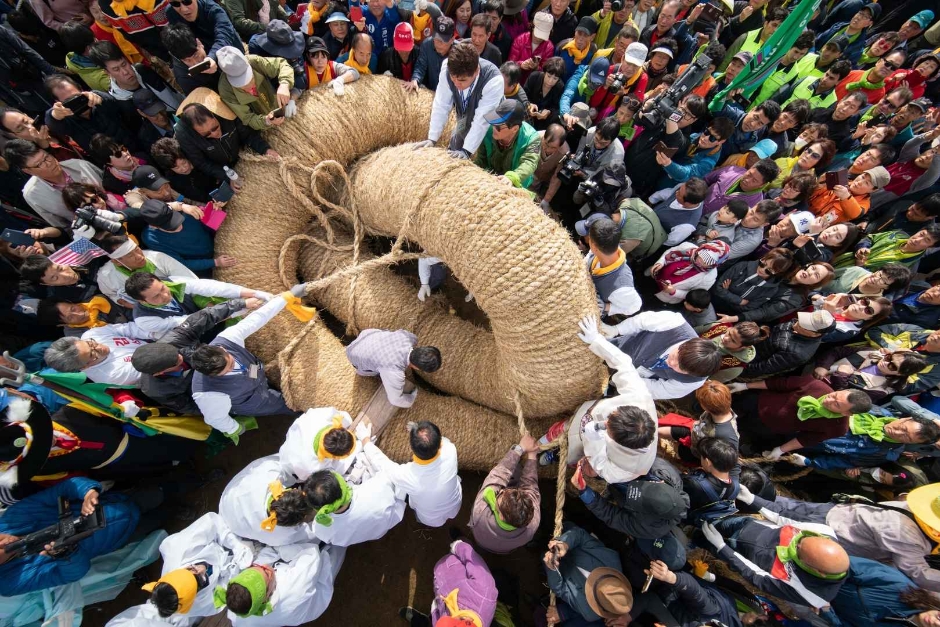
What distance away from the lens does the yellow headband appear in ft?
8.05

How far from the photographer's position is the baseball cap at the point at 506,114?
125 inches

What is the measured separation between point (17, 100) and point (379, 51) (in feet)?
12.5

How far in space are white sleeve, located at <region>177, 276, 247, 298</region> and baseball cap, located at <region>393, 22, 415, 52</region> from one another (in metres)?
3.20

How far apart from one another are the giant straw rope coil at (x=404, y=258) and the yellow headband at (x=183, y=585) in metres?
1.31

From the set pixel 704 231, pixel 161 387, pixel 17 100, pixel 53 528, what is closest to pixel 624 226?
pixel 704 231

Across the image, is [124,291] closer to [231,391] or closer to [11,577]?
[231,391]

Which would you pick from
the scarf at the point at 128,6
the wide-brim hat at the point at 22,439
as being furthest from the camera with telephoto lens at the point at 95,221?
the scarf at the point at 128,6

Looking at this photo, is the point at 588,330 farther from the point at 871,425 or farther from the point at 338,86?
the point at 338,86

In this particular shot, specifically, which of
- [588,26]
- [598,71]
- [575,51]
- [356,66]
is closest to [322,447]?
[356,66]

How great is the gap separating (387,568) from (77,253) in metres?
3.82

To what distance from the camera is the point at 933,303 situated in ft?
13.1

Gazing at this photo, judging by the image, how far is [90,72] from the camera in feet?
12.0

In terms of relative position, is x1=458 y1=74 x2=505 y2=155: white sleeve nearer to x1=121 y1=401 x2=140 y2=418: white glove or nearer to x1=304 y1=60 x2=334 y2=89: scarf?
x1=304 y1=60 x2=334 y2=89: scarf

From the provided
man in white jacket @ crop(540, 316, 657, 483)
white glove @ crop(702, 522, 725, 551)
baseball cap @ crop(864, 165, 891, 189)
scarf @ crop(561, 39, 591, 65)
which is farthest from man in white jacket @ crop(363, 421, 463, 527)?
baseball cap @ crop(864, 165, 891, 189)
